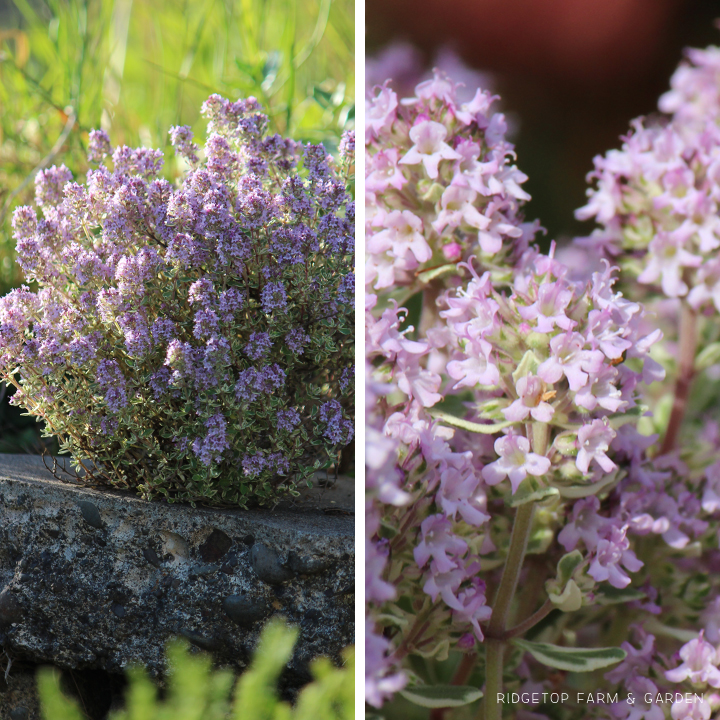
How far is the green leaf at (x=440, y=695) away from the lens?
72 cm

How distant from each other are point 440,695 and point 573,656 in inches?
5.7

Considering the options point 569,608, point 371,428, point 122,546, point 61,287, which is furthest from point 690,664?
point 61,287

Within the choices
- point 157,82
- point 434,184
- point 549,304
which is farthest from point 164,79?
point 549,304

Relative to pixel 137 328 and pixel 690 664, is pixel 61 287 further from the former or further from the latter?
pixel 690 664

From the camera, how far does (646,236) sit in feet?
3.23

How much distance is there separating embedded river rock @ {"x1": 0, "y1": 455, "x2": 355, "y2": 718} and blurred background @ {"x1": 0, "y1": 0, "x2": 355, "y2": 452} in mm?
564

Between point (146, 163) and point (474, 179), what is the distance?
2.12 ft

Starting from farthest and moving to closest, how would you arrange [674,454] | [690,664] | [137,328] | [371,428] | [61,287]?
[61,287] → [137,328] → [674,454] → [690,664] → [371,428]

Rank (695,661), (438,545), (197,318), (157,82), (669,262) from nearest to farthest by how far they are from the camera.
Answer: (438,545)
(695,661)
(669,262)
(197,318)
(157,82)

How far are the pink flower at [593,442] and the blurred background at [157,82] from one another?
41.2 inches

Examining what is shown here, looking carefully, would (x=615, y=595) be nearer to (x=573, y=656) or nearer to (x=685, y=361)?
(x=573, y=656)

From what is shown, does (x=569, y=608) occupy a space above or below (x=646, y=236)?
below

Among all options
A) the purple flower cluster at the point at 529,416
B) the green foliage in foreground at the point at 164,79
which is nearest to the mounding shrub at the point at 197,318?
the purple flower cluster at the point at 529,416

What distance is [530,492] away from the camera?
74cm
